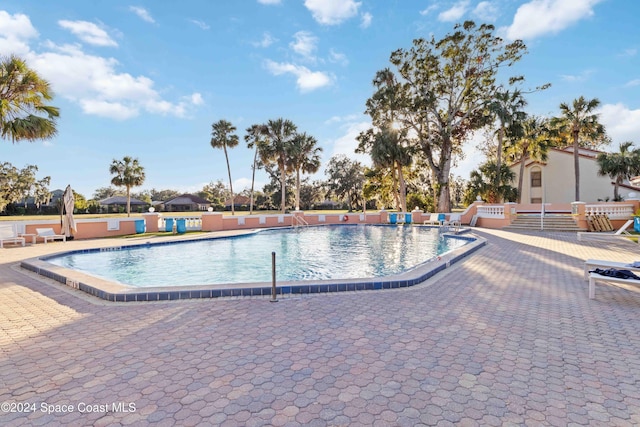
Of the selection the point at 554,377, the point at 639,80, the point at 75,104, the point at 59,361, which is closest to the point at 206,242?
the point at 75,104

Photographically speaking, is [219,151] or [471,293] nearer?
[471,293]

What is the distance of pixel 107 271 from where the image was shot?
376 inches

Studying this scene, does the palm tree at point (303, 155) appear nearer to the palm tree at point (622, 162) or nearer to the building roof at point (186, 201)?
the palm tree at point (622, 162)

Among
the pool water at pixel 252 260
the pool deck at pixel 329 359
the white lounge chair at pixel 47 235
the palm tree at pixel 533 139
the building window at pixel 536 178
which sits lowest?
the pool water at pixel 252 260

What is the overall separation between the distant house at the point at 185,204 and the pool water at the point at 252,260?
176 feet

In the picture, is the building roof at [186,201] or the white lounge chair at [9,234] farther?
the building roof at [186,201]

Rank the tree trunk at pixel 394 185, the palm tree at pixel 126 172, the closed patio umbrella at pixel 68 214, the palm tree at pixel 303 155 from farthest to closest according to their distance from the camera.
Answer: the palm tree at pixel 126 172 → the palm tree at pixel 303 155 → the tree trunk at pixel 394 185 → the closed patio umbrella at pixel 68 214

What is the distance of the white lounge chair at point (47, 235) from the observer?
14469mm

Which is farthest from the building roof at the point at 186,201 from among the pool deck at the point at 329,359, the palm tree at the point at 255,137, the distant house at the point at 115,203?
the pool deck at the point at 329,359

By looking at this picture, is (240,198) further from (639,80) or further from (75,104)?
(639,80)

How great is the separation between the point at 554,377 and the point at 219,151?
38637mm

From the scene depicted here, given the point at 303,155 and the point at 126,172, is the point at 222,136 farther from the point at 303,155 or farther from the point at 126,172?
the point at 126,172

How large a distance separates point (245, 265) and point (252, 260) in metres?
0.85

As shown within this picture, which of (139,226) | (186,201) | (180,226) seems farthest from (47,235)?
(186,201)
